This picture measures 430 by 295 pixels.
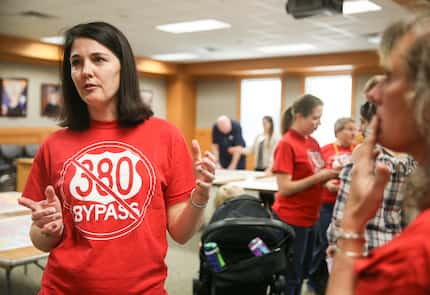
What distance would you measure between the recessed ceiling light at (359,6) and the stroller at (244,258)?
14.5ft

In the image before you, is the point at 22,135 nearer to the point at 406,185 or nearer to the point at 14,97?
the point at 14,97

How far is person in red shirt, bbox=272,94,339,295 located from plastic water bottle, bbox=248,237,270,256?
633mm

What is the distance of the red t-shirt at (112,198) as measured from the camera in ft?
4.19

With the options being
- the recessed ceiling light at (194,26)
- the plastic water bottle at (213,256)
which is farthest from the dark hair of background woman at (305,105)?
the recessed ceiling light at (194,26)

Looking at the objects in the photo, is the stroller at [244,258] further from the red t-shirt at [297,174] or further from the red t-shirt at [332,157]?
the red t-shirt at [332,157]

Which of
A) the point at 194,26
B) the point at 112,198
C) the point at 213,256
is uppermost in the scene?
the point at 194,26

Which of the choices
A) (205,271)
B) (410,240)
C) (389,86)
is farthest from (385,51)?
(205,271)

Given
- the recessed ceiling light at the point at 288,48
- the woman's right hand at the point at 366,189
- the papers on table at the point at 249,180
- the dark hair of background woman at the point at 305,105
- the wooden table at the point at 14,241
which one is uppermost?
the recessed ceiling light at the point at 288,48

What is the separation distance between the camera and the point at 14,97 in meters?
9.82

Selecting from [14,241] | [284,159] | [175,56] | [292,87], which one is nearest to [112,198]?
[284,159]

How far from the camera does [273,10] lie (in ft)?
20.9

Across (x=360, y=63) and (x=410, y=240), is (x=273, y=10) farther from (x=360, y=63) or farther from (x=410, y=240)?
(x=410, y=240)

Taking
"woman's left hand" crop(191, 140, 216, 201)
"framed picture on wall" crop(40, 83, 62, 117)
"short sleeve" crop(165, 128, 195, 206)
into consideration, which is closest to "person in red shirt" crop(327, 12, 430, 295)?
"woman's left hand" crop(191, 140, 216, 201)

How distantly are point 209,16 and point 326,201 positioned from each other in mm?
4183
